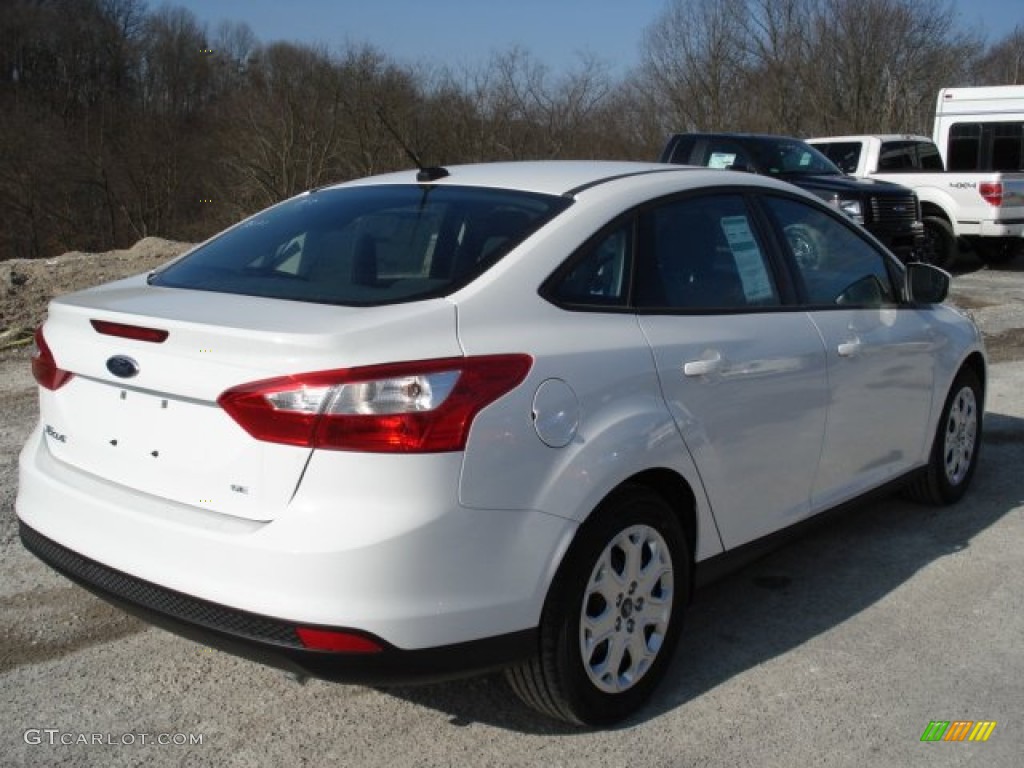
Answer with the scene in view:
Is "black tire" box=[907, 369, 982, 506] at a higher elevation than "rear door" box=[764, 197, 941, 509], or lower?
lower

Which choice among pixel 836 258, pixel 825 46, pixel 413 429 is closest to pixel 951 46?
pixel 825 46

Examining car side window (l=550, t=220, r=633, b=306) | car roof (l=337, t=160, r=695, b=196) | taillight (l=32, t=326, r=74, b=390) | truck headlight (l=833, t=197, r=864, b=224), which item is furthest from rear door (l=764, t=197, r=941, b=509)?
truck headlight (l=833, t=197, r=864, b=224)

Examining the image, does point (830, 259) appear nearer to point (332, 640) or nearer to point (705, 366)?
point (705, 366)

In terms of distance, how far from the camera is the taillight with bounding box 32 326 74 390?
3.13m

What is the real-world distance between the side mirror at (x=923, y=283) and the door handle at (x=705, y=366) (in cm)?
172

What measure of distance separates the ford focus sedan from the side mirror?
926 millimetres

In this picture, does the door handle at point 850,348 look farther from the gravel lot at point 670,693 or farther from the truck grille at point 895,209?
the truck grille at point 895,209

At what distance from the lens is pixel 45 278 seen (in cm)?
1089

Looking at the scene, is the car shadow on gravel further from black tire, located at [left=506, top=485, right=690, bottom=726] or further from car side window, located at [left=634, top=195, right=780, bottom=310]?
car side window, located at [left=634, top=195, right=780, bottom=310]

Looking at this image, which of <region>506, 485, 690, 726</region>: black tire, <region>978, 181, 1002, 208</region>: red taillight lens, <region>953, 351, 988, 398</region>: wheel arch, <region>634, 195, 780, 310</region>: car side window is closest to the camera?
<region>506, 485, 690, 726</region>: black tire

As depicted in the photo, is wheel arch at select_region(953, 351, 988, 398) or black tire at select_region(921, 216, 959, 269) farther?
black tire at select_region(921, 216, 959, 269)

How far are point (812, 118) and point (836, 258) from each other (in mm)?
36067

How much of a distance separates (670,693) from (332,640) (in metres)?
1.30

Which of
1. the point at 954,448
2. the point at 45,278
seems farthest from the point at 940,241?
the point at 45,278
